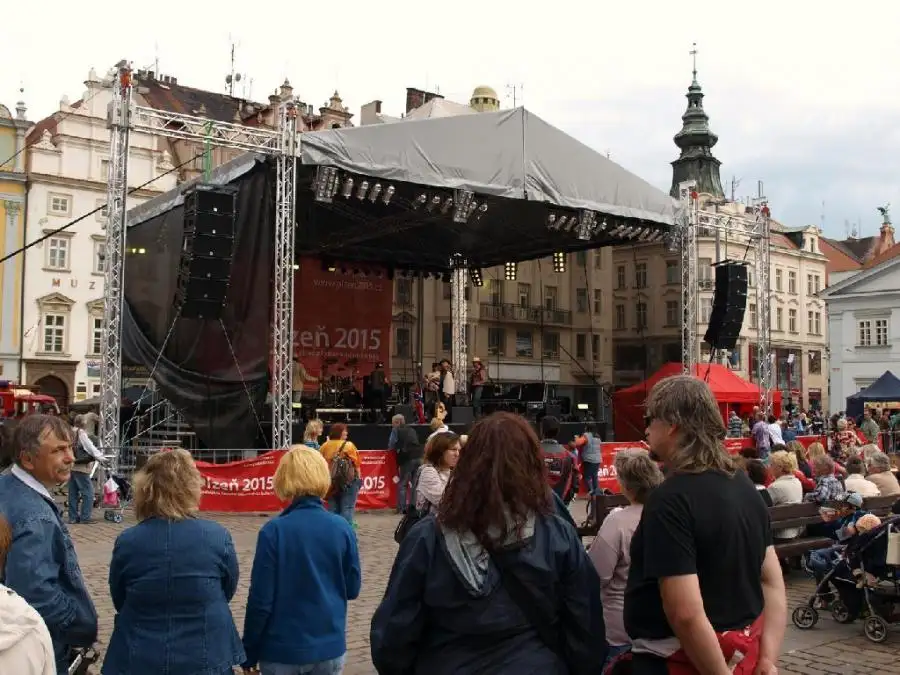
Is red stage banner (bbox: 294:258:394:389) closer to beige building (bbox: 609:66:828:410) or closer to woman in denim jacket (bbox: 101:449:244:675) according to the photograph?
woman in denim jacket (bbox: 101:449:244:675)

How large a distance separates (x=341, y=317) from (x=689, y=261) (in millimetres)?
10075

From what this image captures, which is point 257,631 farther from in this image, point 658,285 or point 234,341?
point 658,285

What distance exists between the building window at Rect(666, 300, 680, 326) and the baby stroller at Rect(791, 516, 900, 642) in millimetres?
40616

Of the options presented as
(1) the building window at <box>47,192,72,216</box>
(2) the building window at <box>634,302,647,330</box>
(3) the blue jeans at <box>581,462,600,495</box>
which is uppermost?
(1) the building window at <box>47,192,72,216</box>

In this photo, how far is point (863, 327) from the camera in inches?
1914

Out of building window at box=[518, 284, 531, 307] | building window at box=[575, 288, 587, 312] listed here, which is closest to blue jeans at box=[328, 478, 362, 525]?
building window at box=[518, 284, 531, 307]

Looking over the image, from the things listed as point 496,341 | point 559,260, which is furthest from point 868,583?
point 496,341

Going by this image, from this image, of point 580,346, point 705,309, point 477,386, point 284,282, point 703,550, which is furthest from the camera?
point 705,309

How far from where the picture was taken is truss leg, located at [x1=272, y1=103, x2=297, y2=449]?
49.2 feet

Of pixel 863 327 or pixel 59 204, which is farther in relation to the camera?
pixel 863 327

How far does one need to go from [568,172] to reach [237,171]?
6.69 m

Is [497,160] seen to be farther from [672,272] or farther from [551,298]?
[672,272]

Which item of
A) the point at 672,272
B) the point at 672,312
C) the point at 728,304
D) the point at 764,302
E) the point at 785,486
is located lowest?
the point at 785,486

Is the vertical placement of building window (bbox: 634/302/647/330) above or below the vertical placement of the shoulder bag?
above
